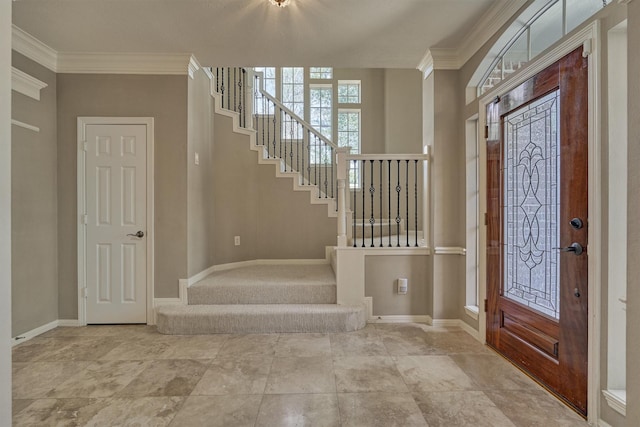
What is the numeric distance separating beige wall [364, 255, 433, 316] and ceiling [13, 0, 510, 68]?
7.12 feet

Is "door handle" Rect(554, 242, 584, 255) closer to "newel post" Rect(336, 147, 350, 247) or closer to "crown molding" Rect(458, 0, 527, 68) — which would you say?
"crown molding" Rect(458, 0, 527, 68)

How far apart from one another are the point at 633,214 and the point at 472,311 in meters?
1.85

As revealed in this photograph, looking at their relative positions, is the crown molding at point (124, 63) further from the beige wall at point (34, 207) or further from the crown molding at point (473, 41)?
the crown molding at point (473, 41)

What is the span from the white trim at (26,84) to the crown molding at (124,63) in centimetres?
36

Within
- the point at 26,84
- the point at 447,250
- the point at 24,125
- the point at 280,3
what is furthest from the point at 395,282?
the point at 26,84

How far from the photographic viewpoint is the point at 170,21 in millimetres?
2711

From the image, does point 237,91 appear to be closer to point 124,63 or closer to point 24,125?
point 124,63

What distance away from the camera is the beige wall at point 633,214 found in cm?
136

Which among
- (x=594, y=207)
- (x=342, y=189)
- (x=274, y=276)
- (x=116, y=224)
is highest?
(x=342, y=189)

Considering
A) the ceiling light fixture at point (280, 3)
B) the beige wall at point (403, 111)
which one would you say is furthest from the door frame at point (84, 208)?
the beige wall at point (403, 111)

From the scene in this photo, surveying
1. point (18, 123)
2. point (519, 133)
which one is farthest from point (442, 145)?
point (18, 123)

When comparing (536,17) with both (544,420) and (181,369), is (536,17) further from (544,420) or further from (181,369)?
(181,369)

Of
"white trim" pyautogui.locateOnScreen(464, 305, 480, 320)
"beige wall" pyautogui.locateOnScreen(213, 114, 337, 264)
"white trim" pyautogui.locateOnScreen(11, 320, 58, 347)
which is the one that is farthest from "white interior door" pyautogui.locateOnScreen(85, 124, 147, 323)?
"white trim" pyautogui.locateOnScreen(464, 305, 480, 320)

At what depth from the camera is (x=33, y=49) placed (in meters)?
3.01
